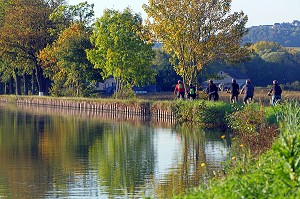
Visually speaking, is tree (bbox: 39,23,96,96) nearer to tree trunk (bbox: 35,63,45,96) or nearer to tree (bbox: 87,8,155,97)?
tree (bbox: 87,8,155,97)

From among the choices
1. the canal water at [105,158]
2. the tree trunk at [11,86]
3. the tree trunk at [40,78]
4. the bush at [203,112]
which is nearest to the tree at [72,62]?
the tree trunk at [40,78]

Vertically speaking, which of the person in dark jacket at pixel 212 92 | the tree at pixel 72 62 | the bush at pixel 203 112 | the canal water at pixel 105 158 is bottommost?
the canal water at pixel 105 158

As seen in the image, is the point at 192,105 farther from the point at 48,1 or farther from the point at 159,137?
the point at 48,1

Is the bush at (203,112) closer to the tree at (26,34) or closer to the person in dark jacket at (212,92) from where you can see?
the person in dark jacket at (212,92)

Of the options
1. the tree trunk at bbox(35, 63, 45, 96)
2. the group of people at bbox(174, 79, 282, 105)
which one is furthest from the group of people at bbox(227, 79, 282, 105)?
the tree trunk at bbox(35, 63, 45, 96)

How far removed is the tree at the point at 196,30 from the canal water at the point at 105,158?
754 cm

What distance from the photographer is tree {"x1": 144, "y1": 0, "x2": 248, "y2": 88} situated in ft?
152

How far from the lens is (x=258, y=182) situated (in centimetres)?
1049

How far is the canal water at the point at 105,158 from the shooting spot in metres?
18.4

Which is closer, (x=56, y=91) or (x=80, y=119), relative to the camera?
(x=80, y=119)

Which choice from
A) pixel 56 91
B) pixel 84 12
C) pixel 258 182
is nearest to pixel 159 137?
pixel 258 182

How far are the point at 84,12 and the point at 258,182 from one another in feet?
201

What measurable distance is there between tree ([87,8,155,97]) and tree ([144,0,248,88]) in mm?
6344

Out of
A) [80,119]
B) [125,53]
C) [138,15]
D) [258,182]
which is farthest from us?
[138,15]
